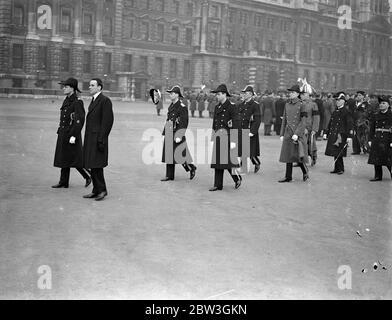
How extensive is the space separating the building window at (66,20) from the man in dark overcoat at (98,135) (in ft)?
157

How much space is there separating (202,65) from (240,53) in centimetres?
734

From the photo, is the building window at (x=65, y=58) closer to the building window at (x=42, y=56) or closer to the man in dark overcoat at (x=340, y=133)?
the building window at (x=42, y=56)

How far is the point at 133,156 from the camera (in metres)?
15.0

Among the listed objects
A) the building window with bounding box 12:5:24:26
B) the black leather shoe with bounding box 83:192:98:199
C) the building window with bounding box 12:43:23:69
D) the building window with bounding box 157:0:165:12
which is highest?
the building window with bounding box 157:0:165:12

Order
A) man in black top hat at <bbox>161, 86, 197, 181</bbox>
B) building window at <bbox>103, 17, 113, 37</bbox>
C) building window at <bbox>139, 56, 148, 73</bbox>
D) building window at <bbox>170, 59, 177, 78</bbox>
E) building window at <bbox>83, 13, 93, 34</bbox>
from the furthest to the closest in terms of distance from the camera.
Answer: building window at <bbox>170, 59, 177, 78</bbox>
building window at <bbox>139, 56, 148, 73</bbox>
building window at <bbox>103, 17, 113, 37</bbox>
building window at <bbox>83, 13, 93, 34</bbox>
man in black top hat at <bbox>161, 86, 197, 181</bbox>

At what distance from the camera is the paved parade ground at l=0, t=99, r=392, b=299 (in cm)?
516

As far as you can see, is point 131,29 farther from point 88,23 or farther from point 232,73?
point 232,73

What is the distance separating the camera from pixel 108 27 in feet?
190

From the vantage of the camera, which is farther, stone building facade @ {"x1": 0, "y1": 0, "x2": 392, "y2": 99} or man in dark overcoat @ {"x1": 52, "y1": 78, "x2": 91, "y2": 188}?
stone building facade @ {"x1": 0, "y1": 0, "x2": 392, "y2": 99}

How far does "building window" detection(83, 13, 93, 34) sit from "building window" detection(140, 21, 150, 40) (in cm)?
674

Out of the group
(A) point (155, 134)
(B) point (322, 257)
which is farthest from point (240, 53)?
(B) point (322, 257)

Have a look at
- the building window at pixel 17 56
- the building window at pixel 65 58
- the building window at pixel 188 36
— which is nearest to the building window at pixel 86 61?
the building window at pixel 65 58

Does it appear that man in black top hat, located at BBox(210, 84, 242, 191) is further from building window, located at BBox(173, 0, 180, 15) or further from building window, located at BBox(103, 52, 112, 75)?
building window, located at BBox(173, 0, 180, 15)

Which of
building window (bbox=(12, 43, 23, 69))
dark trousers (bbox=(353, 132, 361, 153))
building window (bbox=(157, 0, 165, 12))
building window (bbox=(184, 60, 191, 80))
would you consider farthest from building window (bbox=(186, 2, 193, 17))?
dark trousers (bbox=(353, 132, 361, 153))
